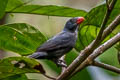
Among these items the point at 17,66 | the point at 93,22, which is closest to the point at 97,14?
the point at 93,22

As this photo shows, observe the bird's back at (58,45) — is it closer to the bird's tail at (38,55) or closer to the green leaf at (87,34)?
the bird's tail at (38,55)

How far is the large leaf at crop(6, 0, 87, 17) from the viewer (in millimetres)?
2205

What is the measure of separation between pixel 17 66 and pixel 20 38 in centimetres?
29

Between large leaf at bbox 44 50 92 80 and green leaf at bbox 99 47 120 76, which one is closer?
large leaf at bbox 44 50 92 80

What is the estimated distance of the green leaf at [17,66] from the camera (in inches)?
72.1

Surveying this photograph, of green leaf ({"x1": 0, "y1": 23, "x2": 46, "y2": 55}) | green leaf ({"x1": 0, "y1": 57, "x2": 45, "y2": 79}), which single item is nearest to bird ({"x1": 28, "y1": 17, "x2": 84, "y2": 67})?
green leaf ({"x1": 0, "y1": 23, "x2": 46, "y2": 55})

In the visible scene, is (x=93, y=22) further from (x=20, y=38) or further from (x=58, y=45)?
(x=58, y=45)

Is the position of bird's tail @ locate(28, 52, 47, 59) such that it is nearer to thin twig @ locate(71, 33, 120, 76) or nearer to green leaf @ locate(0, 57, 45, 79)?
green leaf @ locate(0, 57, 45, 79)

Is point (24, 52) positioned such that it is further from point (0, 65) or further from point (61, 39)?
point (61, 39)

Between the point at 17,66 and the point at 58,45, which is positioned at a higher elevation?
the point at 17,66

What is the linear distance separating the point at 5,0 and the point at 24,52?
1.24 feet

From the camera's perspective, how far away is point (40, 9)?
2.30 m

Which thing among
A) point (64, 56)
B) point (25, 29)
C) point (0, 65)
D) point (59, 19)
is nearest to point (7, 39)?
point (25, 29)

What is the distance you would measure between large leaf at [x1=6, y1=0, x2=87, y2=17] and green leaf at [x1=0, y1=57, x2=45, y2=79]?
0.45m
